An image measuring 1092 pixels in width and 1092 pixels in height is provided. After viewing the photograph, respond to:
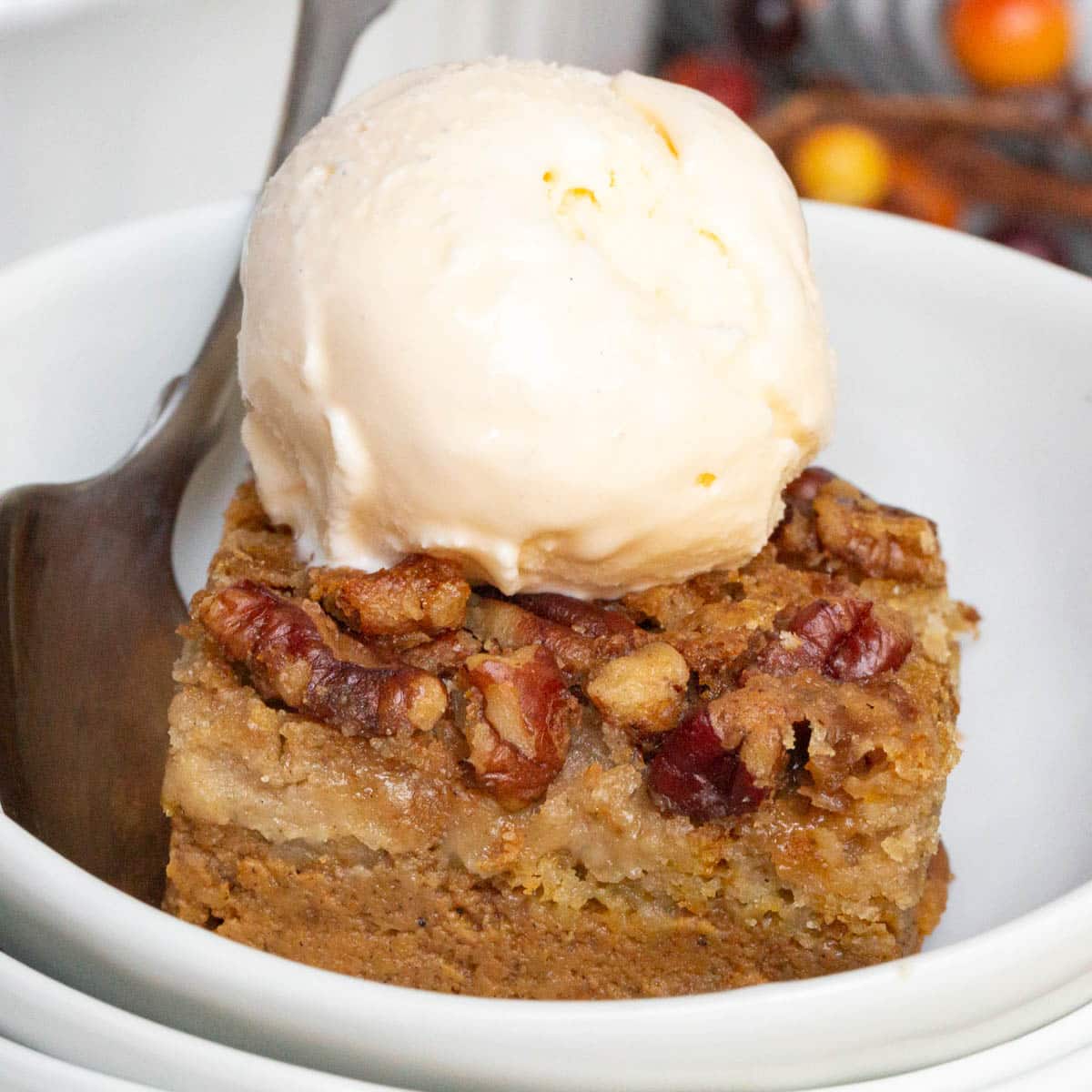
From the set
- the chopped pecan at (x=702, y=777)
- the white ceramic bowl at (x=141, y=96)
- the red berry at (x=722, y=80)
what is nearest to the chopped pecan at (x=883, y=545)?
the chopped pecan at (x=702, y=777)

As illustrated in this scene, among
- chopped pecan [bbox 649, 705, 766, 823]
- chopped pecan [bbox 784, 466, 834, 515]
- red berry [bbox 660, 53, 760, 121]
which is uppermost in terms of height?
chopped pecan [bbox 649, 705, 766, 823]

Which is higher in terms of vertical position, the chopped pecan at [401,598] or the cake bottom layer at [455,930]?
the chopped pecan at [401,598]

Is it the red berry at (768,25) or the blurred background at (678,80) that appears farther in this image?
the red berry at (768,25)

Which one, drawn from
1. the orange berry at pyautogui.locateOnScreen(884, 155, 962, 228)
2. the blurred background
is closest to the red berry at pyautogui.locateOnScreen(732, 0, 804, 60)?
the blurred background

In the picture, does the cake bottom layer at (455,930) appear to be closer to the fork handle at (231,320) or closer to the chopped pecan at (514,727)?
the chopped pecan at (514,727)

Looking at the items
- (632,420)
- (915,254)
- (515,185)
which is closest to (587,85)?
(515,185)

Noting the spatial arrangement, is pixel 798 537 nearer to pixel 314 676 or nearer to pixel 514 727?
pixel 514 727

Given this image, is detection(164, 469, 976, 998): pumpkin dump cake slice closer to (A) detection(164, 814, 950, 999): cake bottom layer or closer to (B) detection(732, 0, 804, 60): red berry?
(A) detection(164, 814, 950, 999): cake bottom layer

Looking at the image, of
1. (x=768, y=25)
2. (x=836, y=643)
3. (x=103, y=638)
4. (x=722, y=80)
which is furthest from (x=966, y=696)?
(x=768, y=25)
